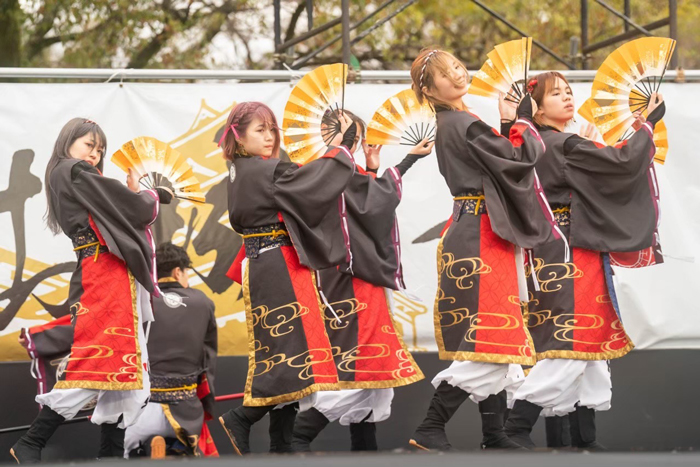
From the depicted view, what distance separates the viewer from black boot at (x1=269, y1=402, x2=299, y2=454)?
4.12 meters

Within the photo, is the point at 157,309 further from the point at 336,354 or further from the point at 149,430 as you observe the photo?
the point at 336,354

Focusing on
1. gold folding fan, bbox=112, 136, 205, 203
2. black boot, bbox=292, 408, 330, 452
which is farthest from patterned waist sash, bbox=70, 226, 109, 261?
black boot, bbox=292, 408, 330, 452

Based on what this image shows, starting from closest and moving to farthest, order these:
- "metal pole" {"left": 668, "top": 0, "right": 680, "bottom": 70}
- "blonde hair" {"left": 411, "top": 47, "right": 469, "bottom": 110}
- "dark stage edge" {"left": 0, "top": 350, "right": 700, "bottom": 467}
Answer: "blonde hair" {"left": 411, "top": 47, "right": 469, "bottom": 110}, "dark stage edge" {"left": 0, "top": 350, "right": 700, "bottom": 467}, "metal pole" {"left": 668, "top": 0, "right": 680, "bottom": 70}

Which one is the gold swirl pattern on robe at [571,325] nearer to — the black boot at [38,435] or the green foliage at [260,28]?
the black boot at [38,435]

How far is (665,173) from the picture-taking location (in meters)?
5.14

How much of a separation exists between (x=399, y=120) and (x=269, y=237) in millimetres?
914

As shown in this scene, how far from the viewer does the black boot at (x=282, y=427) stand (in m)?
4.12

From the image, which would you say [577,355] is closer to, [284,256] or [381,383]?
[381,383]

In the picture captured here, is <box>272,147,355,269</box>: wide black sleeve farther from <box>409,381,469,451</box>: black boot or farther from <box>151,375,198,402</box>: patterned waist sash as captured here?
<box>151,375,198,402</box>: patterned waist sash

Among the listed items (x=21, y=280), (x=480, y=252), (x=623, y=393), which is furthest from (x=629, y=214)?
(x=21, y=280)

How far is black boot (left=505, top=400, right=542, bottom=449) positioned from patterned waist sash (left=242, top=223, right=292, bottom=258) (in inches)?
51.7

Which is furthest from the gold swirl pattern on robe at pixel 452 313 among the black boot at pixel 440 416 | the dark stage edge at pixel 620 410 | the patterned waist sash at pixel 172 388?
the patterned waist sash at pixel 172 388

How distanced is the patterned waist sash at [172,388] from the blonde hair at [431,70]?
1.77m

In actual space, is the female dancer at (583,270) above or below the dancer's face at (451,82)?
below
